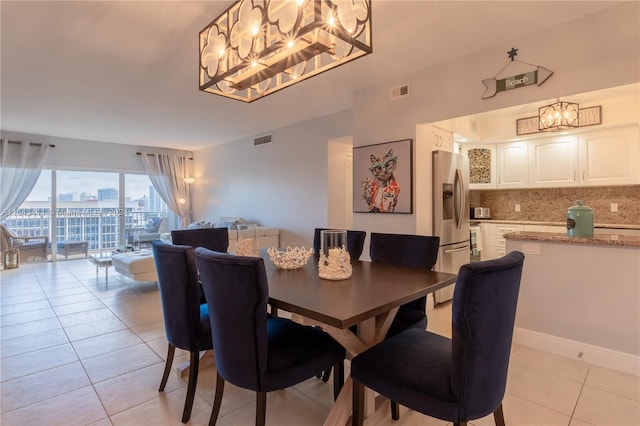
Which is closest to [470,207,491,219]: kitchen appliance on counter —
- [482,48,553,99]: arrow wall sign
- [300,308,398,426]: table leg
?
[482,48,553,99]: arrow wall sign

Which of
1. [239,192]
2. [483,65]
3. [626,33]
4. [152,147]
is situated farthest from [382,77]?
[152,147]

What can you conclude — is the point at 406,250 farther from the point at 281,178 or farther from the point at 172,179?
the point at 172,179

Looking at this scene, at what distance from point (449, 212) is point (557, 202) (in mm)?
2208

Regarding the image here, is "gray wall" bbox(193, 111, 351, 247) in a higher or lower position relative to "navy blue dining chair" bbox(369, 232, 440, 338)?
higher

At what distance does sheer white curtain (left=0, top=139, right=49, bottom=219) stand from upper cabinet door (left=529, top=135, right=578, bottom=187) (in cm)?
888

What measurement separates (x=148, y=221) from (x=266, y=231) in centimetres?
415

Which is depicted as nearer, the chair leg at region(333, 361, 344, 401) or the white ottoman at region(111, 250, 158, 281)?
the chair leg at region(333, 361, 344, 401)

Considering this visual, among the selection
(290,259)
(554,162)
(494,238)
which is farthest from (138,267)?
(554,162)

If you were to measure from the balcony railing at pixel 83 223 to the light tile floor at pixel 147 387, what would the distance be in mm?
4430

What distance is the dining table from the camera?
4.37ft

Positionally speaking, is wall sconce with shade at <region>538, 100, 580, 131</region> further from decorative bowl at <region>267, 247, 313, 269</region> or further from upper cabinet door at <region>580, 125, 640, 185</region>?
decorative bowl at <region>267, 247, 313, 269</region>

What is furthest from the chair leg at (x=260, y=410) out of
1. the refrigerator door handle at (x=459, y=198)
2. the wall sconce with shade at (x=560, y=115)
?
the wall sconce with shade at (x=560, y=115)

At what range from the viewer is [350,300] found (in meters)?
1.45

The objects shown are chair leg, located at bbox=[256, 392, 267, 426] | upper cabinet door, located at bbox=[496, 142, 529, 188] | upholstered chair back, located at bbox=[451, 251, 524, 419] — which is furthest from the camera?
upper cabinet door, located at bbox=[496, 142, 529, 188]
